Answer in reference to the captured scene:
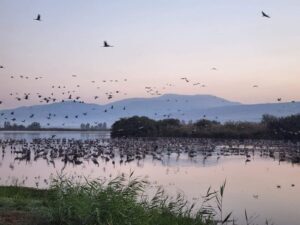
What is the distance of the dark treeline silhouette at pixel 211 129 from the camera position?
54500mm

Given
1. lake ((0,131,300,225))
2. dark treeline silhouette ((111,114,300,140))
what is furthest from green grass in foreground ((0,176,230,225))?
dark treeline silhouette ((111,114,300,140))

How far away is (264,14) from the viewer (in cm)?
1506

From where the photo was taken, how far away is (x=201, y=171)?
27.5 meters

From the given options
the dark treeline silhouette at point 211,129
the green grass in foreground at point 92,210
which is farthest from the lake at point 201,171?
the dark treeline silhouette at point 211,129

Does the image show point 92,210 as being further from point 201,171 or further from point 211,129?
point 211,129

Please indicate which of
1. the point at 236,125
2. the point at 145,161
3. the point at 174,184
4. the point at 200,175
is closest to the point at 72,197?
the point at 174,184

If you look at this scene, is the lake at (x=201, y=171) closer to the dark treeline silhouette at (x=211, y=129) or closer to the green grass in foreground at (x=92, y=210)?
the green grass in foreground at (x=92, y=210)

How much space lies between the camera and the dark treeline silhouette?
2146 inches

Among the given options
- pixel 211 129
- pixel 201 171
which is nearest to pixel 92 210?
pixel 201 171

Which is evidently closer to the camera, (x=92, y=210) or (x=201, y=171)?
(x=92, y=210)

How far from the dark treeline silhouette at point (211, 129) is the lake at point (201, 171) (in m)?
11.7

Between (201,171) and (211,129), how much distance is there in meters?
32.4

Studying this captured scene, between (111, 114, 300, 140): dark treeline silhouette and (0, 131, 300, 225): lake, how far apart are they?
11731 millimetres

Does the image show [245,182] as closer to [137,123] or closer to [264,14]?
[264,14]
